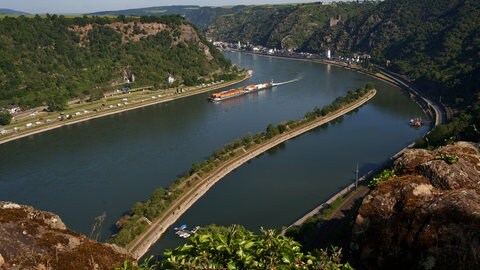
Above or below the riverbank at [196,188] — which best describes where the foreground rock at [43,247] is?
above

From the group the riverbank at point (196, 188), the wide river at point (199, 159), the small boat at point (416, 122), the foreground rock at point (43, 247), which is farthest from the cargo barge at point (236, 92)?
the foreground rock at point (43, 247)

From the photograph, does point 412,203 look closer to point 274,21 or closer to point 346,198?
point 346,198

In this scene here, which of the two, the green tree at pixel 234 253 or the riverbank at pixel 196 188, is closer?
the green tree at pixel 234 253

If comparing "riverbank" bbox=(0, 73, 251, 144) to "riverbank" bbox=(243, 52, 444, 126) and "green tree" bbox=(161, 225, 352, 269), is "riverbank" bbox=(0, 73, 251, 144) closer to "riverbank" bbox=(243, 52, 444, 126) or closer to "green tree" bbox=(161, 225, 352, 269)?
"riverbank" bbox=(243, 52, 444, 126)

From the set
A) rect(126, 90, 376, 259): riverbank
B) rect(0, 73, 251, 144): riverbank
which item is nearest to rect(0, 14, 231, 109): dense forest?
rect(0, 73, 251, 144): riverbank

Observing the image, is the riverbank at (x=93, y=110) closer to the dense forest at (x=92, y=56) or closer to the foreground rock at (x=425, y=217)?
the dense forest at (x=92, y=56)

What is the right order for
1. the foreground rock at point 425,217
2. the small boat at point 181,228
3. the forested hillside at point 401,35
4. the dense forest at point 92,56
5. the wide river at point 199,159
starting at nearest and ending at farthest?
the foreground rock at point 425,217, the small boat at point 181,228, the wide river at point 199,159, the dense forest at point 92,56, the forested hillside at point 401,35

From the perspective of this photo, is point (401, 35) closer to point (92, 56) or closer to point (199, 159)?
point (92, 56)

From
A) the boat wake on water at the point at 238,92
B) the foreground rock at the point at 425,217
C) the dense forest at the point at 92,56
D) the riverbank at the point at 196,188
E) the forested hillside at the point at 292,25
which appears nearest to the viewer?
the foreground rock at the point at 425,217
